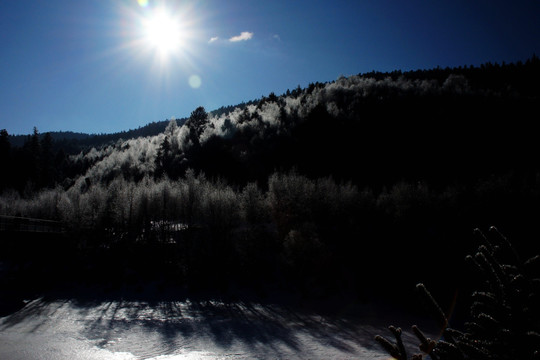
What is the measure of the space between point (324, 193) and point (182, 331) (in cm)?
1829

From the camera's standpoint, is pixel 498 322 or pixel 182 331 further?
pixel 182 331

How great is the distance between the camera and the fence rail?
108 ft

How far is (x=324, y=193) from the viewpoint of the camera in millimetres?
32156

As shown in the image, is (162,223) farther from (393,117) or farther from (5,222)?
(393,117)

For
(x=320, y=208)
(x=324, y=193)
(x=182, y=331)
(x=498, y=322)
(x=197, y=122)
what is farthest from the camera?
(x=197, y=122)

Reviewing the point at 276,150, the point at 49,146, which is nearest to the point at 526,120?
the point at 276,150

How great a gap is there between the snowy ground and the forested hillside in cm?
481

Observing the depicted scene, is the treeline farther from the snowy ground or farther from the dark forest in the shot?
the snowy ground

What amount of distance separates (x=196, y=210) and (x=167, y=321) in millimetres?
13451

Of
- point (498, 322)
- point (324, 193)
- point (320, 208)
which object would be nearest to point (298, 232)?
point (320, 208)

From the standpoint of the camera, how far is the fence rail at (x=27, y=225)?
33000 mm

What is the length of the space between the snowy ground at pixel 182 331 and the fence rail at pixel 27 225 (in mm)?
12137

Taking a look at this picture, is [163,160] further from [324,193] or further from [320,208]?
[320,208]

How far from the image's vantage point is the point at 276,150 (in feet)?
160
